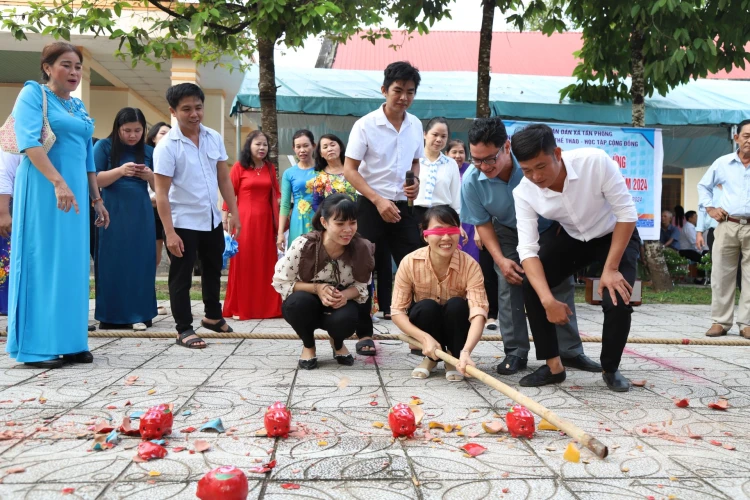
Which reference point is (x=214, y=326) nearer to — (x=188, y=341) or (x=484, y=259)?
(x=188, y=341)

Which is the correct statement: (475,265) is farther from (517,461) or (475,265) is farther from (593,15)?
(593,15)

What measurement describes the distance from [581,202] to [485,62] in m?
4.99

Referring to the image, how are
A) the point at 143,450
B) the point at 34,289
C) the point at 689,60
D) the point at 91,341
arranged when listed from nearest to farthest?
the point at 143,450 → the point at 34,289 → the point at 91,341 → the point at 689,60

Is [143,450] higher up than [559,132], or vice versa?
[559,132]

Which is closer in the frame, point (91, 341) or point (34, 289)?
point (34, 289)

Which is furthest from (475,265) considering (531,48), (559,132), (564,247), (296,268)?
(531,48)

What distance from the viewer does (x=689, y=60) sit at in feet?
25.7

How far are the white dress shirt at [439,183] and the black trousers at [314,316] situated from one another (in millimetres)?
2072

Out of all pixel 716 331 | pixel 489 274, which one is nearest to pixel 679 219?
pixel 716 331

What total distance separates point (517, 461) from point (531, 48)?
63.5 ft

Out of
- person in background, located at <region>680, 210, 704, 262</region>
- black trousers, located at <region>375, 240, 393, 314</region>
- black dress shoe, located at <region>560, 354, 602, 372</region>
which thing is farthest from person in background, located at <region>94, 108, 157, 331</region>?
person in background, located at <region>680, 210, 704, 262</region>

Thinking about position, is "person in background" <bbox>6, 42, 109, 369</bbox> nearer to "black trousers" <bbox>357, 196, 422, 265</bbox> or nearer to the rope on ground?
the rope on ground

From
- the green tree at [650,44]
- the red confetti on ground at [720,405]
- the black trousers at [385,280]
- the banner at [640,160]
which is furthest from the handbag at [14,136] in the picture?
the green tree at [650,44]

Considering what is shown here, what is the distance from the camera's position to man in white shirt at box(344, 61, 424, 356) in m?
4.37
